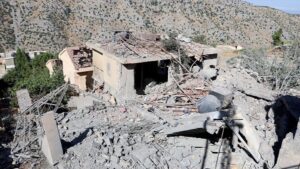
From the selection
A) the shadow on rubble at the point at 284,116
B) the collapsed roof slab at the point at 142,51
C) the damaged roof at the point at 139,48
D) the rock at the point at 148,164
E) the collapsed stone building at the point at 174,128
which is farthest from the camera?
the damaged roof at the point at 139,48

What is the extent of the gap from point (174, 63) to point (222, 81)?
252cm

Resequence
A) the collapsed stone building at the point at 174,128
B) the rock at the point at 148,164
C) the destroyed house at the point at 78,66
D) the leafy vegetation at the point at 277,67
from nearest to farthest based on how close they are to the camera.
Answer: the rock at the point at 148,164
the collapsed stone building at the point at 174,128
the leafy vegetation at the point at 277,67
the destroyed house at the point at 78,66

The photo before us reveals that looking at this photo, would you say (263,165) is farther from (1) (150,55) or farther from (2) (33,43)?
(2) (33,43)

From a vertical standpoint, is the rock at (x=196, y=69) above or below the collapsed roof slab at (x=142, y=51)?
below

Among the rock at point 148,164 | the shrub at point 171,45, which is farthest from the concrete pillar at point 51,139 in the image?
the shrub at point 171,45

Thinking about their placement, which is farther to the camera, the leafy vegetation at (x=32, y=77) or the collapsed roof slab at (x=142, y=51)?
the leafy vegetation at (x=32, y=77)

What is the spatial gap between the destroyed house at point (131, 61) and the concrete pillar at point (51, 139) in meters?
5.11

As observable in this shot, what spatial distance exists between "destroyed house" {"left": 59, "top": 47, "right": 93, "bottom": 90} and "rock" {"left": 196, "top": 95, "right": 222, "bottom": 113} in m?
9.28

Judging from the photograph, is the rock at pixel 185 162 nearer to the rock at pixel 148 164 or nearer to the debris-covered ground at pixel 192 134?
the debris-covered ground at pixel 192 134

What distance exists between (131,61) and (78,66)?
6290mm

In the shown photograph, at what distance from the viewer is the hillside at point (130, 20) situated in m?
37.6

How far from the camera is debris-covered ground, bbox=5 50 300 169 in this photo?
826cm

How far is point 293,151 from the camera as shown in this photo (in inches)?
290

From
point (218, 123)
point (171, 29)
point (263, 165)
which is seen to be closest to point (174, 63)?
point (218, 123)
